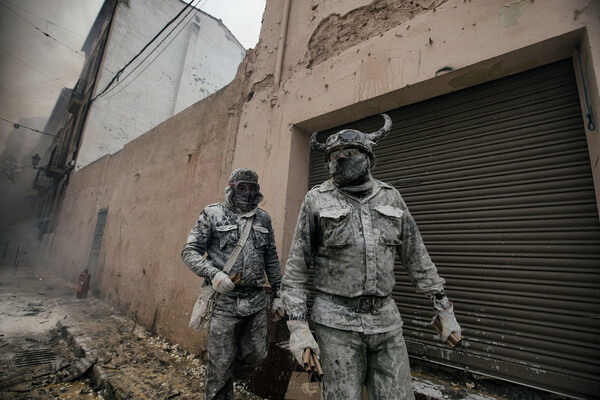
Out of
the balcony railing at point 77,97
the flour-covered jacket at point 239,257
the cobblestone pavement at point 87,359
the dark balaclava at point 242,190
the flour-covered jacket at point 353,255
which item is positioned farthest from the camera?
the balcony railing at point 77,97

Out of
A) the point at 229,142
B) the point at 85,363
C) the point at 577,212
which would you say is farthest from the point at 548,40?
the point at 85,363

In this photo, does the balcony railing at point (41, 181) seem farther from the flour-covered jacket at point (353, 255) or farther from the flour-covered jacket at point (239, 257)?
the flour-covered jacket at point (353, 255)

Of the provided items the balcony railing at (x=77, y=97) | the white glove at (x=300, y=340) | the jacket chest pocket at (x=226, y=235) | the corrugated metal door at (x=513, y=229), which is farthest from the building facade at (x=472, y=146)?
the balcony railing at (x=77, y=97)

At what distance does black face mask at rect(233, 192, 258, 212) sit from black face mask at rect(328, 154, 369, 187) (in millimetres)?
1213

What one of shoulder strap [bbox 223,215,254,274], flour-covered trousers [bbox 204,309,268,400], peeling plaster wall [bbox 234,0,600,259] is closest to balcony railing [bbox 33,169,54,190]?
peeling plaster wall [bbox 234,0,600,259]

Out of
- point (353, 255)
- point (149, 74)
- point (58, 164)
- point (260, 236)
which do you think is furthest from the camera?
point (58, 164)

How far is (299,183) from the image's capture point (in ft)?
12.2

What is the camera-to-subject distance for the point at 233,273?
2.43m

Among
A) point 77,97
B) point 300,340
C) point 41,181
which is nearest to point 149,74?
point 77,97

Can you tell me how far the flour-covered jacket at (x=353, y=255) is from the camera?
1.52 m

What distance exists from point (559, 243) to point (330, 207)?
1.82 meters

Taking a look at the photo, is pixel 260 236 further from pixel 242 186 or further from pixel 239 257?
pixel 242 186

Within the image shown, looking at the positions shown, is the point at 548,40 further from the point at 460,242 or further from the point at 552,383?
the point at 552,383

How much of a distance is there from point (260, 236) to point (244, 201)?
0.39 m
